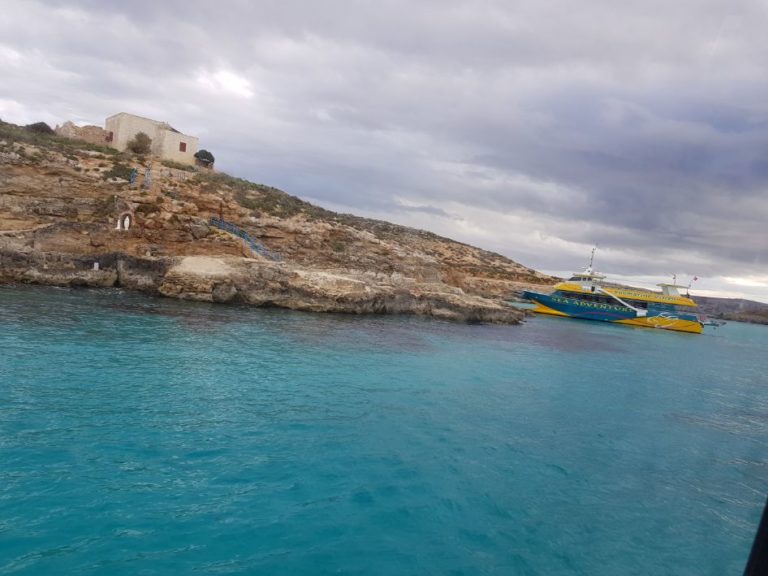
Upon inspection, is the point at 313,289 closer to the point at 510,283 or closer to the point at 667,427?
the point at 667,427

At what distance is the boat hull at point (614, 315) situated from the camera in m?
51.2

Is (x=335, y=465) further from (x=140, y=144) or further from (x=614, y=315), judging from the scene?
(x=614, y=315)

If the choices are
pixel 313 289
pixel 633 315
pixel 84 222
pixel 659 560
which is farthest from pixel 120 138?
pixel 633 315

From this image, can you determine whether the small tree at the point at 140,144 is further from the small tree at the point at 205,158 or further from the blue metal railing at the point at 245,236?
the blue metal railing at the point at 245,236

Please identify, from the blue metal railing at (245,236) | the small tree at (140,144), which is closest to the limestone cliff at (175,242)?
the blue metal railing at (245,236)

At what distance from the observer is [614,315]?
51.5 meters

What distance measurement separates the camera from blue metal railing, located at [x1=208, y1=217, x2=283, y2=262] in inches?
1208

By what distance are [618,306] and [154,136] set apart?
51.9 meters

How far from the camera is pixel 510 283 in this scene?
72688 mm

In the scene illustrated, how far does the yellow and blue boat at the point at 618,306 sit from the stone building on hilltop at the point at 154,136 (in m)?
38.9

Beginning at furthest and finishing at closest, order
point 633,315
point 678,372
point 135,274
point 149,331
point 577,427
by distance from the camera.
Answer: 1. point 633,315
2. point 135,274
3. point 678,372
4. point 149,331
5. point 577,427

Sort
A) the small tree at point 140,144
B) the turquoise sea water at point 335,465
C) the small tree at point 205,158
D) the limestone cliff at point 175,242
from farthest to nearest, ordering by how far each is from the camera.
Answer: the small tree at point 205,158 → the small tree at point 140,144 → the limestone cliff at point 175,242 → the turquoise sea water at point 335,465

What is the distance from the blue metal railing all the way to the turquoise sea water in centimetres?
1572

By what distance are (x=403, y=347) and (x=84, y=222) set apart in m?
19.6
